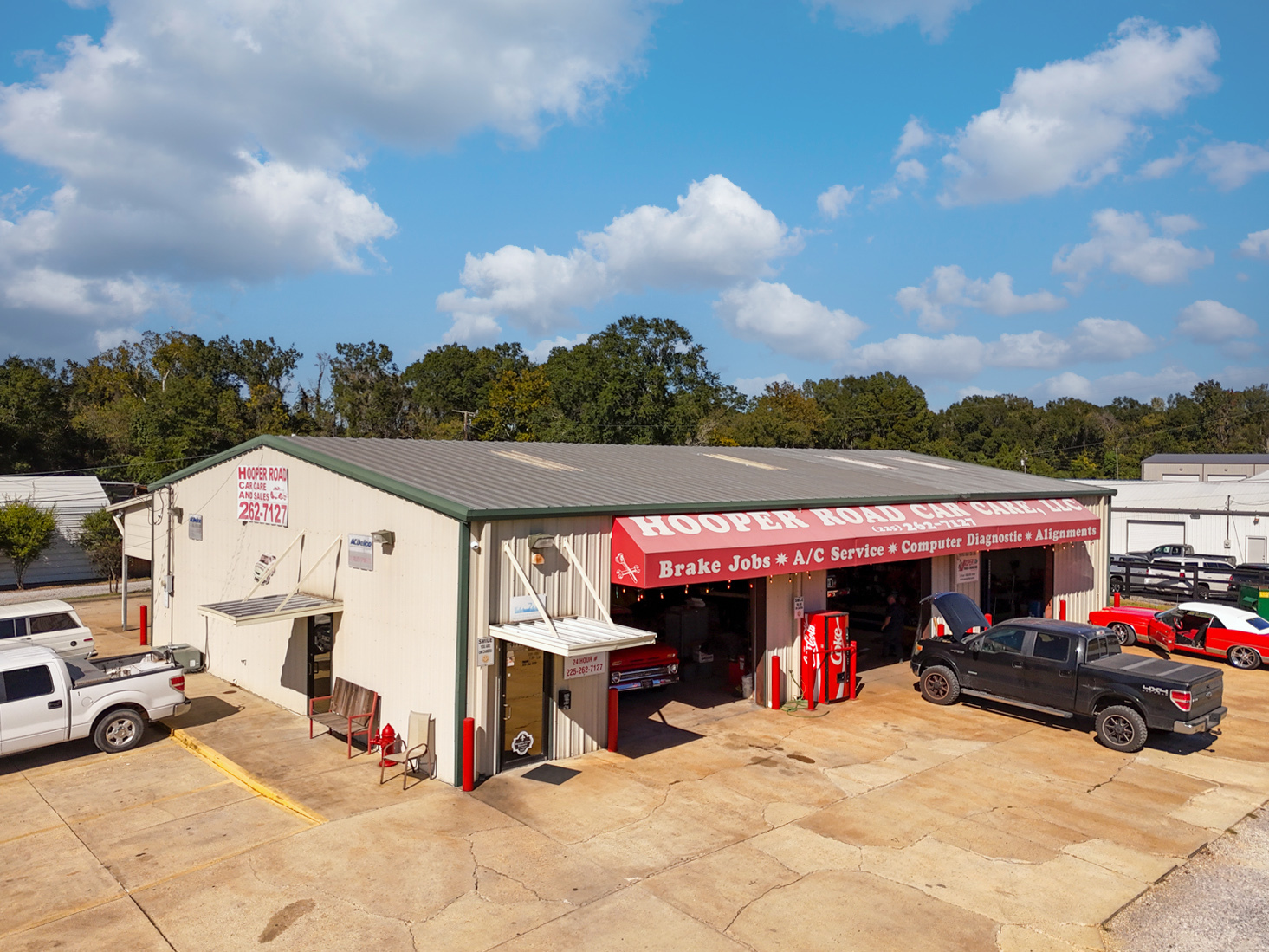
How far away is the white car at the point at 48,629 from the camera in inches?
737

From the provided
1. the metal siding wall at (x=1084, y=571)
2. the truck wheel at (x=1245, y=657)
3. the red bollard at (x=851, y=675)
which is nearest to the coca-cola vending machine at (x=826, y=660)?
the red bollard at (x=851, y=675)

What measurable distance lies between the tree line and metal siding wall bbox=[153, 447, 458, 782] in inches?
1457

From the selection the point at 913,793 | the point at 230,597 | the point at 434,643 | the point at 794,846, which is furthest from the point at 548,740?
the point at 230,597

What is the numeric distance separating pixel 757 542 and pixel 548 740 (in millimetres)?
5031

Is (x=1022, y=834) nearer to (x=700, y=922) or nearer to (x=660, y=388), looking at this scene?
(x=700, y=922)

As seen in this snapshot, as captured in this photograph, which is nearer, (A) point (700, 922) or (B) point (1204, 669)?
(A) point (700, 922)

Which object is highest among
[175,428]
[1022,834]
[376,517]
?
[175,428]

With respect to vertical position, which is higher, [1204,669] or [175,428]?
[175,428]

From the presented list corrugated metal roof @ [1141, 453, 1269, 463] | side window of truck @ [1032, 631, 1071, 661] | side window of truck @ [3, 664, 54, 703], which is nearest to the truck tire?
side window of truck @ [3, 664, 54, 703]

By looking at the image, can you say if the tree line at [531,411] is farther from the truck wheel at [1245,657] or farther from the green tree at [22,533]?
the truck wheel at [1245,657]

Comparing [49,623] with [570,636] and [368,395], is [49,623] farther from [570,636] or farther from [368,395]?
[368,395]

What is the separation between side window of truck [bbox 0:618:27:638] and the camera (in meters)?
18.6

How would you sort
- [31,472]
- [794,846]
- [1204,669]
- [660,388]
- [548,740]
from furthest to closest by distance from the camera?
1. [660,388]
2. [31,472]
3. [1204,669]
4. [548,740]
5. [794,846]

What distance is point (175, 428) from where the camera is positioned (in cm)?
5466
